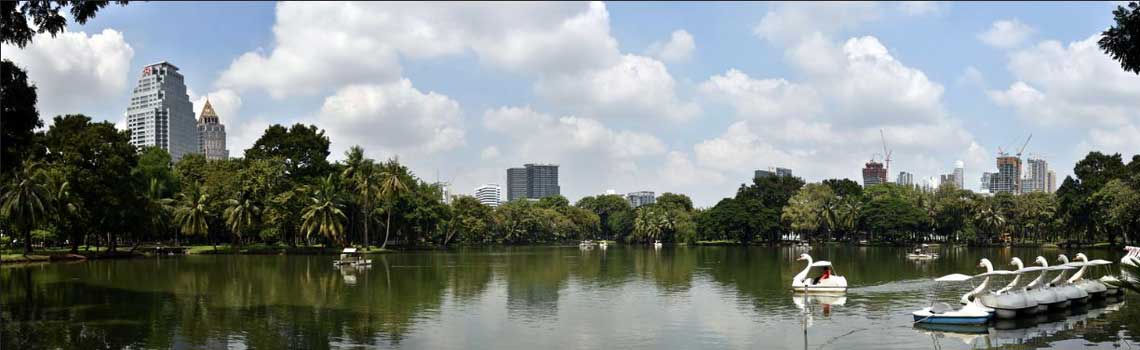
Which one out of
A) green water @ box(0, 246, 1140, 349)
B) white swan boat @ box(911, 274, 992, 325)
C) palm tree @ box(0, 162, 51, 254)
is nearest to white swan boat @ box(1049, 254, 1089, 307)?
green water @ box(0, 246, 1140, 349)

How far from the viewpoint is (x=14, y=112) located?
86.9 feet

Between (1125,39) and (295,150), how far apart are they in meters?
84.7

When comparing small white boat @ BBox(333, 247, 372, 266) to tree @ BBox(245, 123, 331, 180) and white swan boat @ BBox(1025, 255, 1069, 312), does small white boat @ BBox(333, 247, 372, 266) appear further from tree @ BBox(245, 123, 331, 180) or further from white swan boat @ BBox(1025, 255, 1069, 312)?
white swan boat @ BBox(1025, 255, 1069, 312)

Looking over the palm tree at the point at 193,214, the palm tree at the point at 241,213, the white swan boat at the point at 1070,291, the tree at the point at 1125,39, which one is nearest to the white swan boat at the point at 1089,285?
the white swan boat at the point at 1070,291

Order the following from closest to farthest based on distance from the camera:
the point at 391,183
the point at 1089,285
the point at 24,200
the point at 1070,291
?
1. the point at 1070,291
2. the point at 1089,285
3. the point at 24,200
4. the point at 391,183

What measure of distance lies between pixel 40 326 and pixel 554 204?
6124 inches

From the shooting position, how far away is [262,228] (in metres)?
85.6

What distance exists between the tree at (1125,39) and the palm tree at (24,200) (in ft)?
205

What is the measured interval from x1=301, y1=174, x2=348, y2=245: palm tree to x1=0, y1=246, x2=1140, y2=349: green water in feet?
112

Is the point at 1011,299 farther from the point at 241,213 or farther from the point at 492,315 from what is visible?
the point at 241,213

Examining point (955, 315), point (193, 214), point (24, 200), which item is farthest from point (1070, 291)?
point (193, 214)

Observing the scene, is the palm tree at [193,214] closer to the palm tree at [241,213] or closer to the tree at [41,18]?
the palm tree at [241,213]

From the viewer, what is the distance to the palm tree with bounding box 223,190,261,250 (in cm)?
8156

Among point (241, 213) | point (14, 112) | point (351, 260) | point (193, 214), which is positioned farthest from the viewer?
point (241, 213)
